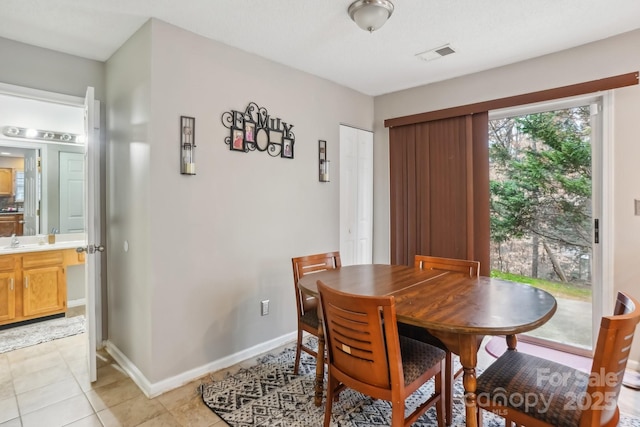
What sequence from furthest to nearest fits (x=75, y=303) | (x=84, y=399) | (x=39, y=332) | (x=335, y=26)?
(x=75, y=303)
(x=39, y=332)
(x=335, y=26)
(x=84, y=399)

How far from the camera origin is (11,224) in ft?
12.3

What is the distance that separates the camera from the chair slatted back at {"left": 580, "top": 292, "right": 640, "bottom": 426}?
115cm

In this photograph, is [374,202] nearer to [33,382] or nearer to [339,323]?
[339,323]

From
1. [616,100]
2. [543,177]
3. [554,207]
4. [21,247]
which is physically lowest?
[21,247]

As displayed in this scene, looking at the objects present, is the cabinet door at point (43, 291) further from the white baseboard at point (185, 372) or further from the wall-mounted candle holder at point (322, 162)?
the wall-mounted candle holder at point (322, 162)

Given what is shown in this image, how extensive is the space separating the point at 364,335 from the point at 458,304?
535 millimetres

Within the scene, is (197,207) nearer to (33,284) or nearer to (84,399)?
(84,399)

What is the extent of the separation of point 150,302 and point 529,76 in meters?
3.49

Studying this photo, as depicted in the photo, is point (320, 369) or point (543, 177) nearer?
point (320, 369)

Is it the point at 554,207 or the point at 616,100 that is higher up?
the point at 616,100

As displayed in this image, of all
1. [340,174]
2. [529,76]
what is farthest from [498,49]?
[340,174]

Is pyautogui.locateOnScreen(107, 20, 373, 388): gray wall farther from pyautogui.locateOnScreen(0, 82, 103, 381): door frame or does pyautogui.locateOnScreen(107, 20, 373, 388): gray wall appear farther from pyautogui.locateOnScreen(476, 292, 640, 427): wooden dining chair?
pyautogui.locateOnScreen(476, 292, 640, 427): wooden dining chair

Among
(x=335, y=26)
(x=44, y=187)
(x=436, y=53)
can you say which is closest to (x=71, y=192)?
(x=44, y=187)

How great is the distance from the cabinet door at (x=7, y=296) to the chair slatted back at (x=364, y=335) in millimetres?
3641
